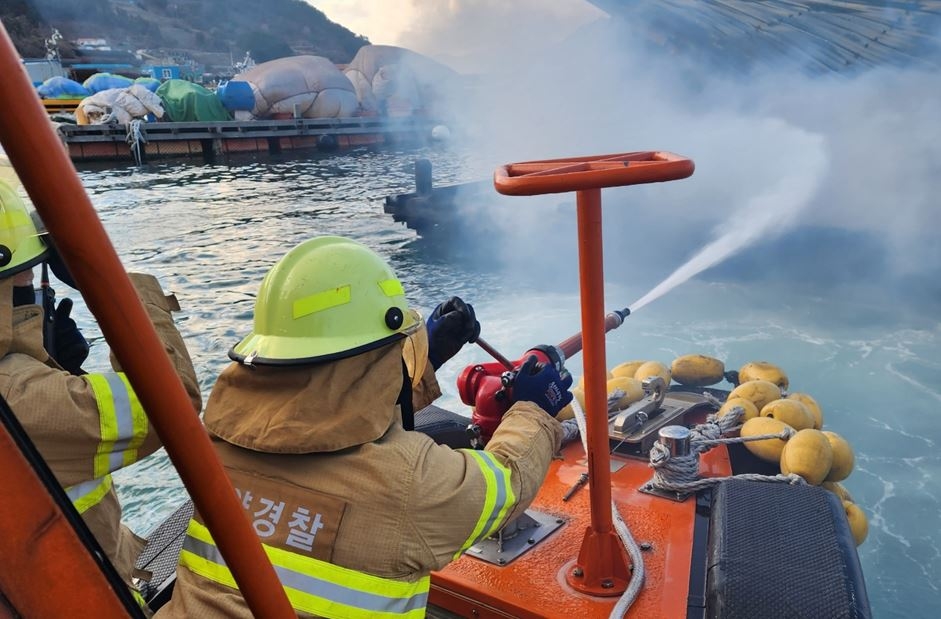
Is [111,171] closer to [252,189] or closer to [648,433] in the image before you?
[252,189]

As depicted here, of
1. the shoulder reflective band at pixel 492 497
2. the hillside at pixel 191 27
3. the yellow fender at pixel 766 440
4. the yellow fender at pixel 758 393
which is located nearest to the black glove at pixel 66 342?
the shoulder reflective band at pixel 492 497

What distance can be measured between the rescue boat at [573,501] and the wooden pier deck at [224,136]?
25.8 m

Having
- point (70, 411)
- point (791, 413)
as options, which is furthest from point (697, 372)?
point (70, 411)

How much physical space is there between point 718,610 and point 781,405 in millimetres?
1723

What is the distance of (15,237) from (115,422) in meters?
0.74

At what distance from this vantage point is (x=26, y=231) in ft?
6.99

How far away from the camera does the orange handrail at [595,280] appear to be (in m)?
1.64

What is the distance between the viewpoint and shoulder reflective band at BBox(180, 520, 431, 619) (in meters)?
1.42

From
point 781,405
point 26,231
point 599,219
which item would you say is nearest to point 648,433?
point 781,405

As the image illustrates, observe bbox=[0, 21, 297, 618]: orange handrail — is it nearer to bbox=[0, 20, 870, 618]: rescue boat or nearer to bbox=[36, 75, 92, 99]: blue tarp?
bbox=[0, 20, 870, 618]: rescue boat

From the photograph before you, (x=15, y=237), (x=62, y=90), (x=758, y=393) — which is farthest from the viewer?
(x=62, y=90)

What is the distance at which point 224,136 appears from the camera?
2852 centimetres

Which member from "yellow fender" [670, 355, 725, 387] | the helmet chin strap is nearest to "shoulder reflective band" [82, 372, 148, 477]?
the helmet chin strap

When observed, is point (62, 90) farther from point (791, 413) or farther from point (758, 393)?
point (791, 413)
